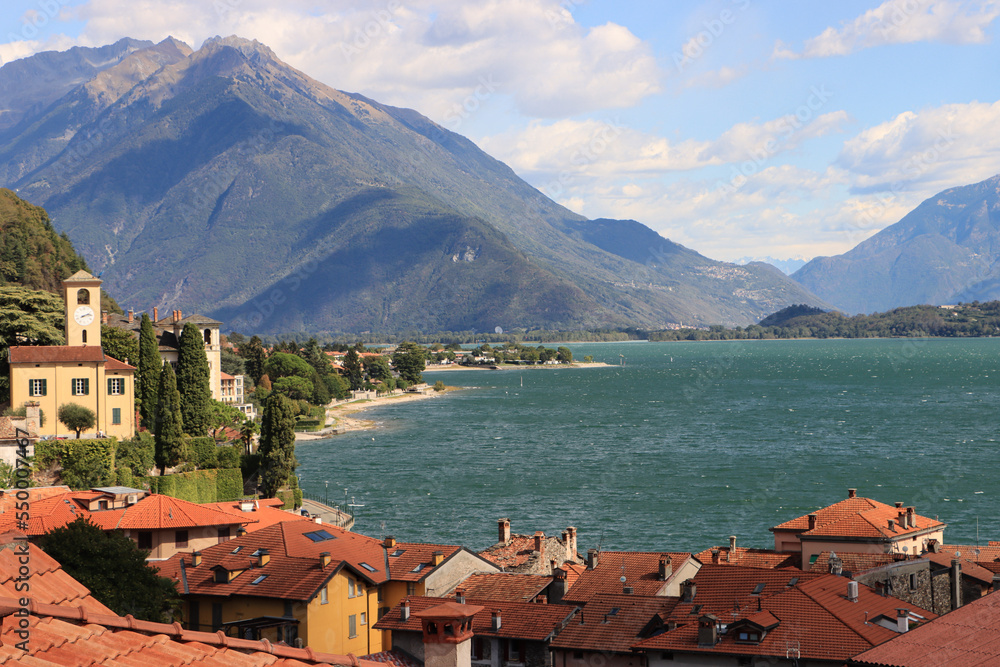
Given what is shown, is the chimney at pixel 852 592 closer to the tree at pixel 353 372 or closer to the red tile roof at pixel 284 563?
the red tile roof at pixel 284 563

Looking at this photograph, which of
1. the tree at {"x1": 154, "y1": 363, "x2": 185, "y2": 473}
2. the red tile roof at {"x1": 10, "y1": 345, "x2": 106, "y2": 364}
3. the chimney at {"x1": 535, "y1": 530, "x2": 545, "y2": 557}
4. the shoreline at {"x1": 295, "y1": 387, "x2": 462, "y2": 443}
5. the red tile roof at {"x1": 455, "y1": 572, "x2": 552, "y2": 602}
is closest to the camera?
the red tile roof at {"x1": 455, "y1": 572, "x2": 552, "y2": 602}

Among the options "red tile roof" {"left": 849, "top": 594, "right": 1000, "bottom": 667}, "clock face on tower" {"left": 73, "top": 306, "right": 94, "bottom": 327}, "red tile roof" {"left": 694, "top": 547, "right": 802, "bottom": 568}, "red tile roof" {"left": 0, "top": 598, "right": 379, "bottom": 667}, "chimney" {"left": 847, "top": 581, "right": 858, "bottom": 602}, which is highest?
"clock face on tower" {"left": 73, "top": 306, "right": 94, "bottom": 327}

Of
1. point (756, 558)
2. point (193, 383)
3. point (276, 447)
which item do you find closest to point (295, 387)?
point (276, 447)

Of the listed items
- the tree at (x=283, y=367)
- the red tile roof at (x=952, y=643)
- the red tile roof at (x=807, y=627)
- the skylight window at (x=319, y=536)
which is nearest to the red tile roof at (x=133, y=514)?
the skylight window at (x=319, y=536)

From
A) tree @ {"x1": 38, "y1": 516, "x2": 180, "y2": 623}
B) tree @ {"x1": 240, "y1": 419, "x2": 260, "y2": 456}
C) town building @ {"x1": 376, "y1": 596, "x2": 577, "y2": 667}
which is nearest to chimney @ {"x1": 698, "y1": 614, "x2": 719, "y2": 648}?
town building @ {"x1": 376, "y1": 596, "x2": 577, "y2": 667}

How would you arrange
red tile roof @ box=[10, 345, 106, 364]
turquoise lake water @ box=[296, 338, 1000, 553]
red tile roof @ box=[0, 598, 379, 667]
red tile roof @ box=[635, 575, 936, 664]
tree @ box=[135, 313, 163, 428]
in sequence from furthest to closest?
turquoise lake water @ box=[296, 338, 1000, 553] < tree @ box=[135, 313, 163, 428] < red tile roof @ box=[10, 345, 106, 364] < red tile roof @ box=[635, 575, 936, 664] < red tile roof @ box=[0, 598, 379, 667]

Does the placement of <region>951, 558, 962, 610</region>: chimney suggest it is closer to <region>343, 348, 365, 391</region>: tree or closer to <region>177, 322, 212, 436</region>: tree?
<region>177, 322, 212, 436</region>: tree

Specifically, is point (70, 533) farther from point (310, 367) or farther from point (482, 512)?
point (310, 367)
